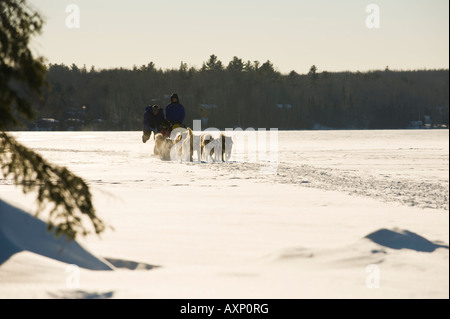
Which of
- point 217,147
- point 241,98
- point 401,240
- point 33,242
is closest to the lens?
point 33,242

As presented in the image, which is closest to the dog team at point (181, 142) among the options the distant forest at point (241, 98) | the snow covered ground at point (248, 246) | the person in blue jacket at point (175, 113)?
the person in blue jacket at point (175, 113)

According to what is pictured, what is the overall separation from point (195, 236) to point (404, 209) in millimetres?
3186

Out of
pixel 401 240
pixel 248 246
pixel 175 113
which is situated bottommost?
pixel 248 246

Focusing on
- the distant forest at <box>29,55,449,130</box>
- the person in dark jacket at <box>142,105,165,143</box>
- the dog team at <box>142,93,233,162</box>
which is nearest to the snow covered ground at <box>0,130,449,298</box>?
the dog team at <box>142,93,233,162</box>

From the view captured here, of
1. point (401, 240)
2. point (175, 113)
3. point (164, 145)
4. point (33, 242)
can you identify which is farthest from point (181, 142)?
point (401, 240)

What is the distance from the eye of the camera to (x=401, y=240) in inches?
197

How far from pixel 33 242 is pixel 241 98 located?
112145 millimetres

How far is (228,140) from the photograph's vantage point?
18.6m

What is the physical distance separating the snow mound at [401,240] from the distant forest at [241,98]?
92.9 meters

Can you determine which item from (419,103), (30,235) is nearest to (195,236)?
(30,235)

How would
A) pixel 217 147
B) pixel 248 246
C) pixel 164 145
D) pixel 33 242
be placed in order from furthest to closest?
pixel 164 145 < pixel 217 147 < pixel 248 246 < pixel 33 242

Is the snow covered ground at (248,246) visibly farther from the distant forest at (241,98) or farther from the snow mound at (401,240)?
the distant forest at (241,98)

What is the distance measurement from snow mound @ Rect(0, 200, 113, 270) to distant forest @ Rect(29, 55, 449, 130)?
9221 cm

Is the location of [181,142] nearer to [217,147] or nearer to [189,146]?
[189,146]
